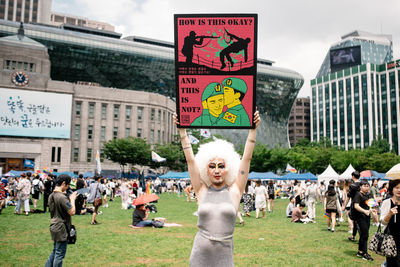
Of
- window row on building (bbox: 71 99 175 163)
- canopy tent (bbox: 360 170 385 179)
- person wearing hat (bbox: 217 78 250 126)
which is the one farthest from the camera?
window row on building (bbox: 71 99 175 163)

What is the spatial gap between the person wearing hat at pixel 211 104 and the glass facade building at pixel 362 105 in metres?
122

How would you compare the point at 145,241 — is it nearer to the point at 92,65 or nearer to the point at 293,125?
the point at 92,65

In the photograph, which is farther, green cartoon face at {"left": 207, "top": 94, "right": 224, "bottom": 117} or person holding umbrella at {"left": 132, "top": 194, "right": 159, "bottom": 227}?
person holding umbrella at {"left": 132, "top": 194, "right": 159, "bottom": 227}

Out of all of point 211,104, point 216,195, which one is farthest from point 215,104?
point 216,195

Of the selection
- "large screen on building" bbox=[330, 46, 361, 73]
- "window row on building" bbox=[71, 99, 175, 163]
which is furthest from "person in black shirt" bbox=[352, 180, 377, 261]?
"large screen on building" bbox=[330, 46, 361, 73]

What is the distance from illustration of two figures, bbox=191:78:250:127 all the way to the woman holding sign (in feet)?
0.73

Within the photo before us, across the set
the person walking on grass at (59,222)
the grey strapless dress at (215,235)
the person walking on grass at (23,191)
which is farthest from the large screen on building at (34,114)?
the grey strapless dress at (215,235)

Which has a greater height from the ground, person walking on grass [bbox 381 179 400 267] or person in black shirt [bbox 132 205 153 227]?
person walking on grass [bbox 381 179 400 267]

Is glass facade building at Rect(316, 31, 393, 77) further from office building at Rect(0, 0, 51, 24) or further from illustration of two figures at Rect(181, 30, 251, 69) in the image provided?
illustration of two figures at Rect(181, 30, 251, 69)

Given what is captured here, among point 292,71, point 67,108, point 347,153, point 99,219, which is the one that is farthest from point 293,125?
point 99,219

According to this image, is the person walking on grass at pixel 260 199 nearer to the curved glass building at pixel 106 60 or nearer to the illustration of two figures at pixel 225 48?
the illustration of two figures at pixel 225 48

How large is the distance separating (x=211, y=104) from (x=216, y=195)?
44.4 inches

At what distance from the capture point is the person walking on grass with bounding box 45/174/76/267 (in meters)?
6.45

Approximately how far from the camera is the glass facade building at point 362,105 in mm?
113188
